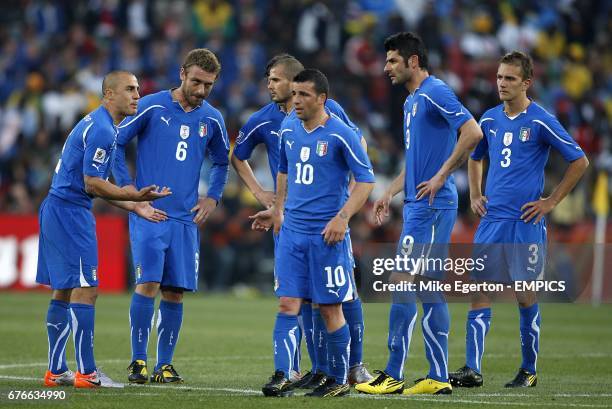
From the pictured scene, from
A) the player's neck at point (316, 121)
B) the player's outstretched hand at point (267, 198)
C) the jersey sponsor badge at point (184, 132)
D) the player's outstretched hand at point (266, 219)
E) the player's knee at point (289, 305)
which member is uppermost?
the jersey sponsor badge at point (184, 132)

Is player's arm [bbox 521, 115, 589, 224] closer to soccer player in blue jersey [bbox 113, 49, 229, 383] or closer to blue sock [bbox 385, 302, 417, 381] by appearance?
blue sock [bbox 385, 302, 417, 381]

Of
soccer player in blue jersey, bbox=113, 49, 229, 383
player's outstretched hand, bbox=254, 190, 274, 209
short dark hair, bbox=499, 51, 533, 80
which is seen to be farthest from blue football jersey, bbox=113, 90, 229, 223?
short dark hair, bbox=499, 51, 533, 80

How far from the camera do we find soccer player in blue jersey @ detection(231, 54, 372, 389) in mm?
10406

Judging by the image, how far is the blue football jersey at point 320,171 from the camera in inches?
381

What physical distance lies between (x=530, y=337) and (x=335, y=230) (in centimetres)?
243

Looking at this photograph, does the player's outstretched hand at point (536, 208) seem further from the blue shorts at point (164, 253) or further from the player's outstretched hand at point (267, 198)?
the blue shorts at point (164, 253)

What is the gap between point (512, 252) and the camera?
1085cm

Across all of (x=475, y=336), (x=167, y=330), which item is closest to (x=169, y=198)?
(x=167, y=330)

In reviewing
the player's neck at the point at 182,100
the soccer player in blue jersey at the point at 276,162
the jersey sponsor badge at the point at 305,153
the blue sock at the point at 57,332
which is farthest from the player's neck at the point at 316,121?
the blue sock at the point at 57,332

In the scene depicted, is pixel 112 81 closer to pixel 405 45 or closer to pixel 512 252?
pixel 405 45

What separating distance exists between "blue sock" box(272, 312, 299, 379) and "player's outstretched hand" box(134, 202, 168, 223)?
1.85 m

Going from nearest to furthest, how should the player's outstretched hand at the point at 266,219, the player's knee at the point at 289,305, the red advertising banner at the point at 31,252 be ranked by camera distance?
the player's knee at the point at 289,305 → the player's outstretched hand at the point at 266,219 → the red advertising banner at the point at 31,252

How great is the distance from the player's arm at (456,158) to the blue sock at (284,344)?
1.50 m

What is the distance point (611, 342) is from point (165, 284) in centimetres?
695
